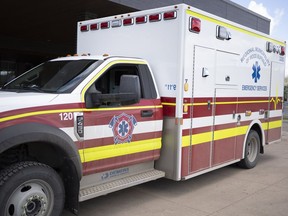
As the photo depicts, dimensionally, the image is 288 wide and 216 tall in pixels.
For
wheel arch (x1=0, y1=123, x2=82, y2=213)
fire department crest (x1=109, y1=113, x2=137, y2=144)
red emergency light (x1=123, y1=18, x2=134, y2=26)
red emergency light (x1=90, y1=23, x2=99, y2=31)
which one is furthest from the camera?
red emergency light (x1=90, y1=23, x2=99, y2=31)

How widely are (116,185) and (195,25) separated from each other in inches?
103

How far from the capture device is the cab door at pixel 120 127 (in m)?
4.34

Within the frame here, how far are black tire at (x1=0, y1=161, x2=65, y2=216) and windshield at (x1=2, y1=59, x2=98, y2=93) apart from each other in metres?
1.02

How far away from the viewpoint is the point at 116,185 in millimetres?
4699

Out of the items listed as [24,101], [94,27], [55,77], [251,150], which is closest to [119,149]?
[55,77]

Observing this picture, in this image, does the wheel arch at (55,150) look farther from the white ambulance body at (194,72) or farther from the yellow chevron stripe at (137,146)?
the white ambulance body at (194,72)

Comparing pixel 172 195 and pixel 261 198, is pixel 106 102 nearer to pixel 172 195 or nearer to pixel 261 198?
pixel 172 195

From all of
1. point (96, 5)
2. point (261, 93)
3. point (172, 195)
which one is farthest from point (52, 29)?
point (172, 195)

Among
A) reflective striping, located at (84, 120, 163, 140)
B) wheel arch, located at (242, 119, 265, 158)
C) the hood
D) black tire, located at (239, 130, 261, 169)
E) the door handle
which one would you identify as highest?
the hood

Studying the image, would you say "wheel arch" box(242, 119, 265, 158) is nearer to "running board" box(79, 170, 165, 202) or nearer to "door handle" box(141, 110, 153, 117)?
"running board" box(79, 170, 165, 202)

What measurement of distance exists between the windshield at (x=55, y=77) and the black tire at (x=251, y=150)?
13.4ft

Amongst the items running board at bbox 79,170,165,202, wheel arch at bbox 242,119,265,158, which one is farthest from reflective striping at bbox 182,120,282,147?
running board at bbox 79,170,165,202

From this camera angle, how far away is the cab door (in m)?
4.34

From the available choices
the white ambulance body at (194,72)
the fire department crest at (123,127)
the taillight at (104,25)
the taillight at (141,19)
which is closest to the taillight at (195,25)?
the white ambulance body at (194,72)
